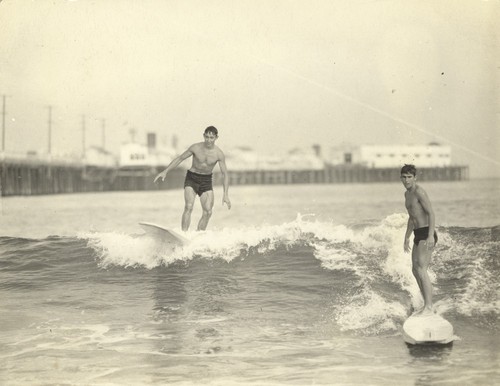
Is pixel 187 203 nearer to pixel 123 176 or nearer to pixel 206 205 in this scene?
pixel 206 205

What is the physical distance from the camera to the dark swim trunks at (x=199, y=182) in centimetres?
513

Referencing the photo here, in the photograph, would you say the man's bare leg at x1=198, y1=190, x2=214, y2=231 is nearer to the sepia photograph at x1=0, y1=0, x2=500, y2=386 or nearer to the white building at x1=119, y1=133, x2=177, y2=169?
the sepia photograph at x1=0, y1=0, x2=500, y2=386

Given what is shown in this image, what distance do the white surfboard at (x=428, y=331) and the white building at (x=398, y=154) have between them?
1.68 meters

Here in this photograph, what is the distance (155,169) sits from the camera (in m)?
9.65

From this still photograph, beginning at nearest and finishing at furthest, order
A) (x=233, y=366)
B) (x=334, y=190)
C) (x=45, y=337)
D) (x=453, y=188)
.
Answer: (x=233, y=366)
(x=45, y=337)
(x=453, y=188)
(x=334, y=190)

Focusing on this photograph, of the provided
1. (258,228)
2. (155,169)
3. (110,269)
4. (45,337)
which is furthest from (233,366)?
(155,169)

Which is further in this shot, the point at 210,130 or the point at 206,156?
the point at 206,156

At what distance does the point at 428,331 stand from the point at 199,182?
2.33 m

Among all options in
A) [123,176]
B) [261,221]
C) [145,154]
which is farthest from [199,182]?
[123,176]

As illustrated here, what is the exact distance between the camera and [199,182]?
5.14 metres

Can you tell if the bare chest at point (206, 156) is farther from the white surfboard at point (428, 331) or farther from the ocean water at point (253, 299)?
the white surfboard at point (428, 331)

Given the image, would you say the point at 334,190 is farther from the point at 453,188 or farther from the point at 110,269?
the point at 110,269

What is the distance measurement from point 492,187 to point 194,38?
8.20 feet

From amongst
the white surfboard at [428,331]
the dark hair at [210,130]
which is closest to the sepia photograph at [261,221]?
the white surfboard at [428,331]
